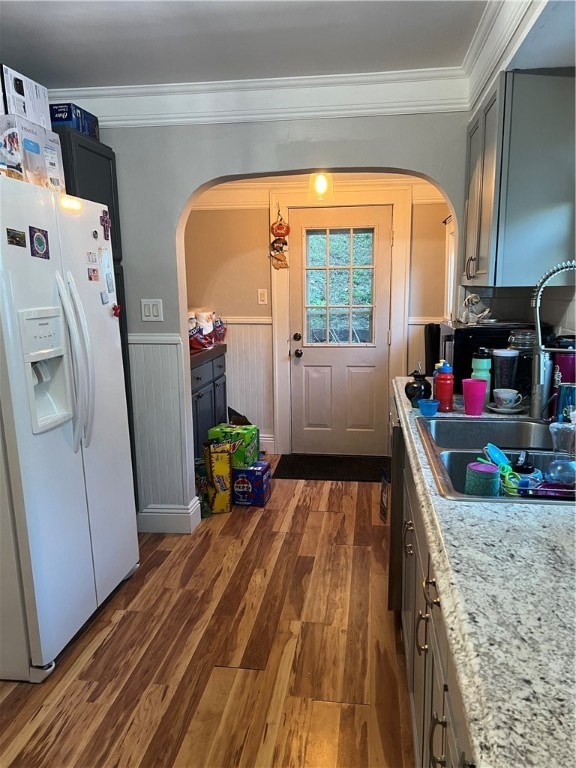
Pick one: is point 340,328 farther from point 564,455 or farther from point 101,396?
point 564,455

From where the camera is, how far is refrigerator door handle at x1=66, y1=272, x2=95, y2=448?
6.60 feet

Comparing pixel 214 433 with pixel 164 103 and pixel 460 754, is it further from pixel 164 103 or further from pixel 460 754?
pixel 460 754

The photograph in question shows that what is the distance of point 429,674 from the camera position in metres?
1.17

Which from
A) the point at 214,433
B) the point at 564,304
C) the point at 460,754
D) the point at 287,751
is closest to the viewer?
the point at 460,754

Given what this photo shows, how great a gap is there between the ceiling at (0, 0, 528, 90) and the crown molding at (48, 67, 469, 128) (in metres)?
0.06

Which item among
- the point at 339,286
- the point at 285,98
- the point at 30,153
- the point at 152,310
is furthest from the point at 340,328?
the point at 30,153

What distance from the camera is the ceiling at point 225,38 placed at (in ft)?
6.10

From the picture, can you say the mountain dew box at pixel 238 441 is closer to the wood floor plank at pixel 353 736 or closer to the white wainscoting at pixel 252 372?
the white wainscoting at pixel 252 372

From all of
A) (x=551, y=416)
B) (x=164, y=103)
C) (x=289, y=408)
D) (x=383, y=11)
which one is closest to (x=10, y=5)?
(x=164, y=103)

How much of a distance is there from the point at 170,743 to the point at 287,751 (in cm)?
37

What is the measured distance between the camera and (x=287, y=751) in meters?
1.60

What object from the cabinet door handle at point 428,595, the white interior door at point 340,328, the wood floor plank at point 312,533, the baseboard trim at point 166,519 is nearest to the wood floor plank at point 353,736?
the cabinet door handle at point 428,595

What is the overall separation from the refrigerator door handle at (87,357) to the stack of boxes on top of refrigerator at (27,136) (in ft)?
1.37

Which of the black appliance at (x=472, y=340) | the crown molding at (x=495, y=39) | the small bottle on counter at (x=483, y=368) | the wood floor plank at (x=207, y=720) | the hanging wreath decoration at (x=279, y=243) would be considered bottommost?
the wood floor plank at (x=207, y=720)
